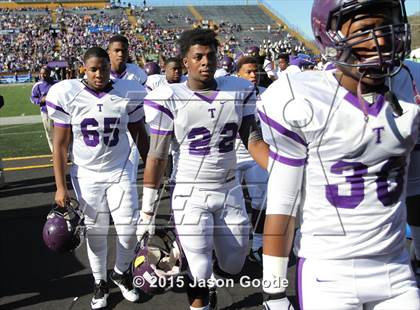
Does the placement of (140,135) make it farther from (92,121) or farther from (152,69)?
(152,69)

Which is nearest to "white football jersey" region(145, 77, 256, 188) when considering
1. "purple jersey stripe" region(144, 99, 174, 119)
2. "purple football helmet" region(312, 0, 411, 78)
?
"purple jersey stripe" region(144, 99, 174, 119)

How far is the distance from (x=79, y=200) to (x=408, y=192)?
2.70 m

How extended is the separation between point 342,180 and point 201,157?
1598 mm

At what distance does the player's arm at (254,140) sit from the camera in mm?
3070

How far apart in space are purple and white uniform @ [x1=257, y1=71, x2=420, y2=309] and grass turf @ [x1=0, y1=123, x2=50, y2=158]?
9.53m

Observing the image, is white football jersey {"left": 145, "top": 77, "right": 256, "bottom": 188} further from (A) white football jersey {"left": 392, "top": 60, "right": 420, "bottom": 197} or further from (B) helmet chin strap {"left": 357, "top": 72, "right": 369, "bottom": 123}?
(B) helmet chin strap {"left": 357, "top": 72, "right": 369, "bottom": 123}

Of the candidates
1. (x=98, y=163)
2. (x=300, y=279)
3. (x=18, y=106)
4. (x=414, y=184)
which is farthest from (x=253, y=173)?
(x=18, y=106)

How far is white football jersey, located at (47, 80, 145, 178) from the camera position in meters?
3.82

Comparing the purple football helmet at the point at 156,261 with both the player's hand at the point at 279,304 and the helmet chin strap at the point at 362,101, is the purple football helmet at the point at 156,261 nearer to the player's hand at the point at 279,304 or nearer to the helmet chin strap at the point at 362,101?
the player's hand at the point at 279,304

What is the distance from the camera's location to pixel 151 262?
3.07m

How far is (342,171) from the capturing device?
1.72 meters

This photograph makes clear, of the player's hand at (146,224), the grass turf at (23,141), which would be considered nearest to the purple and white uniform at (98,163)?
the player's hand at (146,224)

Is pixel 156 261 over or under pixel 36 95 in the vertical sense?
under

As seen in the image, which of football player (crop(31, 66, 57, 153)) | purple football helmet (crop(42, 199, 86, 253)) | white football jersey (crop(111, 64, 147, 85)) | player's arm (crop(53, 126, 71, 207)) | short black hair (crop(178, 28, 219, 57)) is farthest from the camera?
football player (crop(31, 66, 57, 153))
